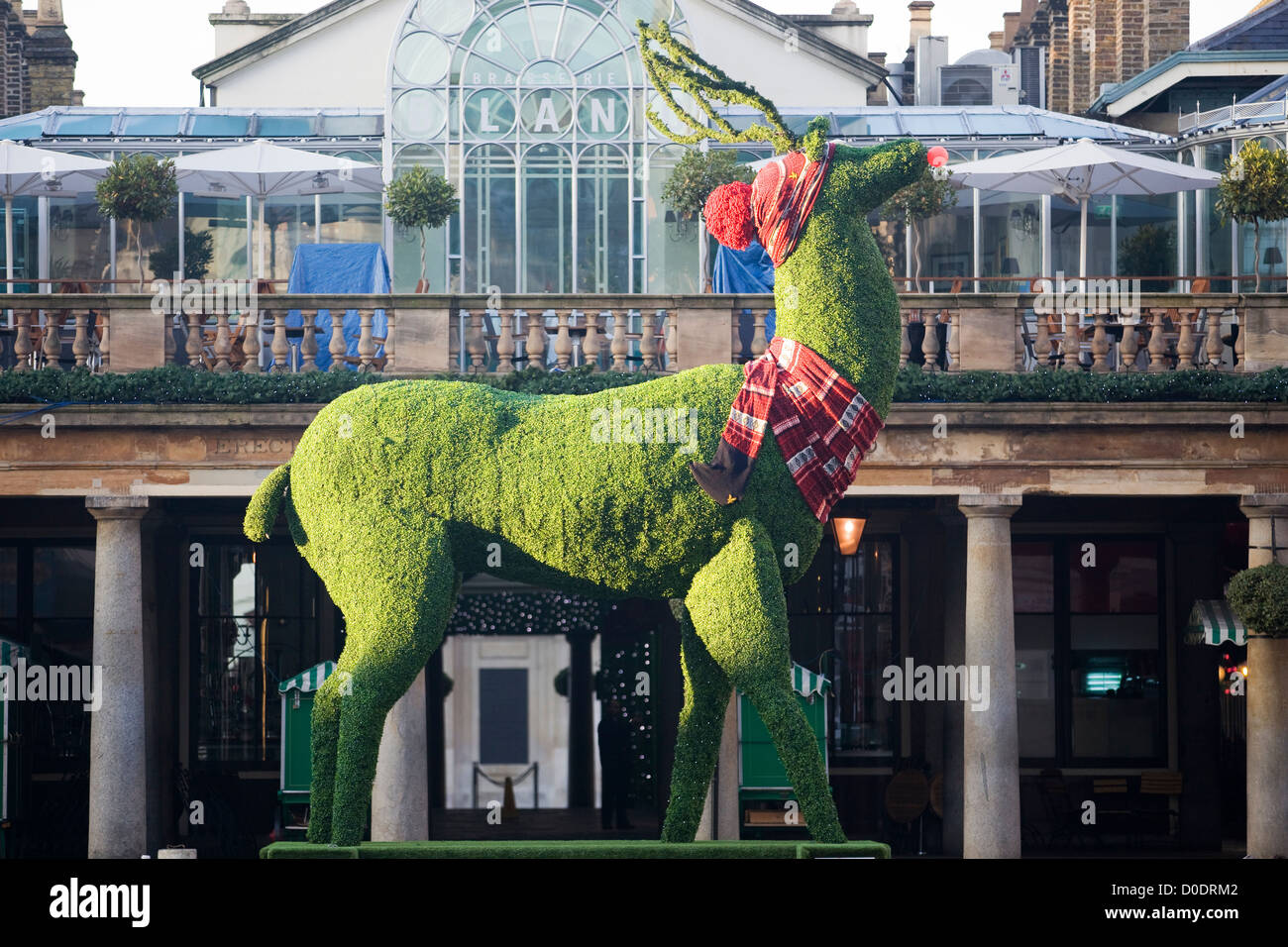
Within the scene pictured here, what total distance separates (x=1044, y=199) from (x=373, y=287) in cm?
889

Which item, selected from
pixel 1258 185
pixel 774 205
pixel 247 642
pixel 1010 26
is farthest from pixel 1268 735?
pixel 1010 26

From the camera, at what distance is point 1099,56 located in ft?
107

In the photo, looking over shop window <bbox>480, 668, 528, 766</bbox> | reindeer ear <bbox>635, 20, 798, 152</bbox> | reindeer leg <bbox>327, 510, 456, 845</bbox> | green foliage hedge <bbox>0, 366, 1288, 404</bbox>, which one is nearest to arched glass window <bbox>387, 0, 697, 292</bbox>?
green foliage hedge <bbox>0, 366, 1288, 404</bbox>

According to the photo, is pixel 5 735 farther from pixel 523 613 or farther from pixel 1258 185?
pixel 1258 185

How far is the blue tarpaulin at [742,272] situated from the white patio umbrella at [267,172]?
4596 mm

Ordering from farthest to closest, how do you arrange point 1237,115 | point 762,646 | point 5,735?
point 1237,115 < point 5,735 < point 762,646

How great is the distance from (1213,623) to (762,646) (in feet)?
38.1

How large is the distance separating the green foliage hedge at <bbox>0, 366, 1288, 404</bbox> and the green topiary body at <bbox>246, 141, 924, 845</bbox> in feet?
19.8

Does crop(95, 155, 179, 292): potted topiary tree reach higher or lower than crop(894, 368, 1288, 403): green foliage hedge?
higher

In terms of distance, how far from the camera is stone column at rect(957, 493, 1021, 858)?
764 inches

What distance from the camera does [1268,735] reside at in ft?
63.1

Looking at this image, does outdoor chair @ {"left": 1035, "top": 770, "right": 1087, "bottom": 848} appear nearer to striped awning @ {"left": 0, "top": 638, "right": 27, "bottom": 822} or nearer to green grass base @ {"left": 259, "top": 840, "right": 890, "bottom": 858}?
striped awning @ {"left": 0, "top": 638, "right": 27, "bottom": 822}
